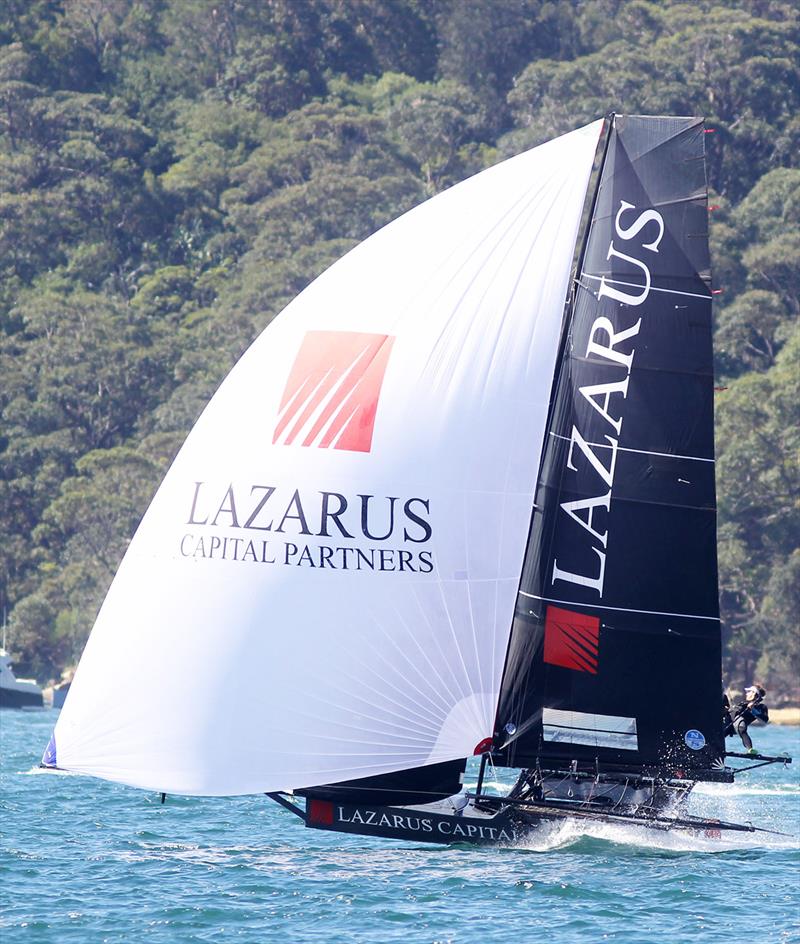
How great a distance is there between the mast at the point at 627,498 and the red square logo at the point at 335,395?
1.62 m

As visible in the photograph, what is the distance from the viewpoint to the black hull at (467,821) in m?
14.6

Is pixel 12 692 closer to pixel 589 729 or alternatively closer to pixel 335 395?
pixel 589 729

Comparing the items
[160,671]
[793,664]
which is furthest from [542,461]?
[793,664]

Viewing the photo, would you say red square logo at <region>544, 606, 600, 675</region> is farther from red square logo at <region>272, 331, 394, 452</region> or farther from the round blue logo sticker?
red square logo at <region>272, 331, 394, 452</region>

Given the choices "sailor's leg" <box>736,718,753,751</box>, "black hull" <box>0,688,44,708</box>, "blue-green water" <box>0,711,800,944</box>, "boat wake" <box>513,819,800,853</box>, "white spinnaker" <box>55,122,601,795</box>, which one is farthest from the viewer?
"black hull" <box>0,688,44,708</box>

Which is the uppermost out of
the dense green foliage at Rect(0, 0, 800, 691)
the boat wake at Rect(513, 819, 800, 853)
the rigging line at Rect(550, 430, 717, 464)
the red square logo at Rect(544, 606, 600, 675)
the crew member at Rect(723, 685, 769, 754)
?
the dense green foliage at Rect(0, 0, 800, 691)

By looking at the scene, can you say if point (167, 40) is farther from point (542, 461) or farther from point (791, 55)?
point (542, 461)

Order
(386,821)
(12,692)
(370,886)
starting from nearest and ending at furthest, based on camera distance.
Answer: (370,886) < (386,821) < (12,692)

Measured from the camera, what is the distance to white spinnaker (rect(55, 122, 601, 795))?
13.8 metres

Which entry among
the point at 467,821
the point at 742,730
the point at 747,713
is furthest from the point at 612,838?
the point at 747,713

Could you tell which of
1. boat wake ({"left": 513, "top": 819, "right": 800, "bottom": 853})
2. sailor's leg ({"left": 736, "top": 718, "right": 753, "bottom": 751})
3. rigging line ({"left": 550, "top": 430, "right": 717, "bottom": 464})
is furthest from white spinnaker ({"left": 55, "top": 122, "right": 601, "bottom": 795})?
sailor's leg ({"left": 736, "top": 718, "right": 753, "bottom": 751})

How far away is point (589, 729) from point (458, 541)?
2.01m

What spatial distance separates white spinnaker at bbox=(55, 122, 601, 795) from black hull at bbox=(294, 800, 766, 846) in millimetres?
686

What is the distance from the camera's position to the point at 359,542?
561 inches
